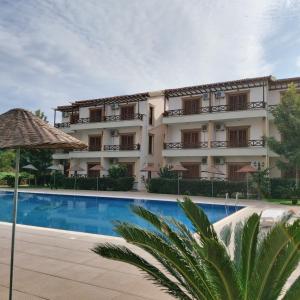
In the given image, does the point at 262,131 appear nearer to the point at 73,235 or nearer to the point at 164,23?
the point at 164,23

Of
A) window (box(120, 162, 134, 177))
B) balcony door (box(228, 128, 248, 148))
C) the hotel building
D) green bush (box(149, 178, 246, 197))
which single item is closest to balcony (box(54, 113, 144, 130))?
the hotel building

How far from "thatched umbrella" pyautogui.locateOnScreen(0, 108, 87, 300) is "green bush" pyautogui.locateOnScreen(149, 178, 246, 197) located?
19378mm

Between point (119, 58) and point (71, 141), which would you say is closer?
point (71, 141)

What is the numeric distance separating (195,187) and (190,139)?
5.50m

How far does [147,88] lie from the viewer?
30625mm

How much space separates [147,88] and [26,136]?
26812 millimetres

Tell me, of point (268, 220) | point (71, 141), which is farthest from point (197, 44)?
point (71, 141)

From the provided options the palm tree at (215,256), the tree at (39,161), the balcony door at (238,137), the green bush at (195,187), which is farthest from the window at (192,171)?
the palm tree at (215,256)

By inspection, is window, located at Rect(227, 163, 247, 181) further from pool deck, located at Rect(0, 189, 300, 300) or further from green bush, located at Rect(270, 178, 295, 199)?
pool deck, located at Rect(0, 189, 300, 300)

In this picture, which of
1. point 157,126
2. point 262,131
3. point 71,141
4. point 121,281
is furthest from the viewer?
point 157,126

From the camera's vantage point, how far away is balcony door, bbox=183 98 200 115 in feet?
92.6

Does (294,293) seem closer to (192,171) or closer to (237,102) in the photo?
(237,102)

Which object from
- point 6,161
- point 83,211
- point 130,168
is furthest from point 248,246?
point 6,161

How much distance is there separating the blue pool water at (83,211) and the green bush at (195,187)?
4246 mm
